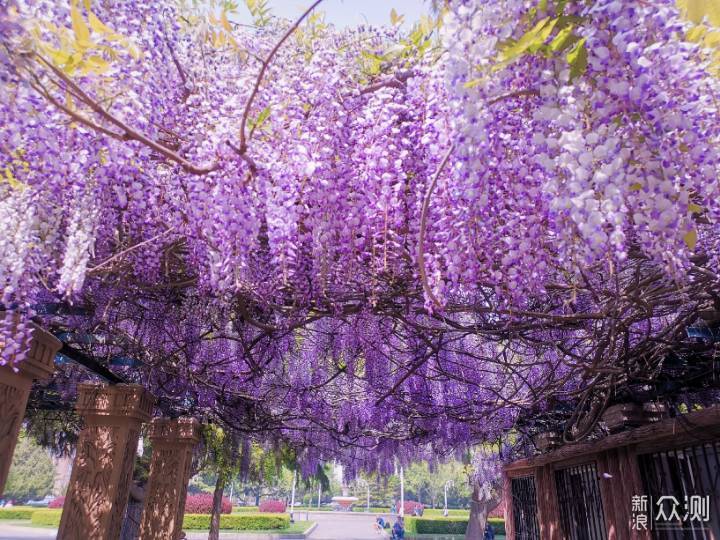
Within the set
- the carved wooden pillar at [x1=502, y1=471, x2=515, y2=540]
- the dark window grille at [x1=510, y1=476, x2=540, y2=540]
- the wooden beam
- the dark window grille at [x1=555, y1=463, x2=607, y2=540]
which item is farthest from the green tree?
the wooden beam

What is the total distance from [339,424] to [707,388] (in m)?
5.21

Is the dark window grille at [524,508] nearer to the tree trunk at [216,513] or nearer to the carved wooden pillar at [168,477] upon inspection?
the carved wooden pillar at [168,477]

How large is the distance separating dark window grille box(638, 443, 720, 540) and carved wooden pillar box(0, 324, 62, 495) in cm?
475

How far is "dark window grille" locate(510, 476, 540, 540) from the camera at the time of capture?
8500 millimetres

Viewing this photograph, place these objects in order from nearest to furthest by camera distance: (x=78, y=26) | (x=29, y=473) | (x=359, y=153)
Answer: (x=78, y=26)
(x=359, y=153)
(x=29, y=473)

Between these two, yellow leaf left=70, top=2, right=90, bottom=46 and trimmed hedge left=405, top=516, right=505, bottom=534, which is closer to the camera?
yellow leaf left=70, top=2, right=90, bottom=46

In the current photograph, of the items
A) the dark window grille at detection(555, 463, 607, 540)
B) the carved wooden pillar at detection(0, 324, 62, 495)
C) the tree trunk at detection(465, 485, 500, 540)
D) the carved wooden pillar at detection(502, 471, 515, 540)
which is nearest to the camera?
the carved wooden pillar at detection(0, 324, 62, 495)

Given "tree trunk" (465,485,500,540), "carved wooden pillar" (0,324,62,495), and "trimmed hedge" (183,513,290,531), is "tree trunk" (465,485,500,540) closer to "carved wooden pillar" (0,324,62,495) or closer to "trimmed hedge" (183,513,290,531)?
"trimmed hedge" (183,513,290,531)

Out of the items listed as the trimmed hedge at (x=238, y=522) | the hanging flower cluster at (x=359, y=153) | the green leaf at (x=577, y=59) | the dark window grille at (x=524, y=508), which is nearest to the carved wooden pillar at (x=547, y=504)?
the dark window grille at (x=524, y=508)

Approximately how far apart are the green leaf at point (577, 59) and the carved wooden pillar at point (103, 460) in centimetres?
480

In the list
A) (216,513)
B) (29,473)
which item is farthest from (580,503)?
(29,473)

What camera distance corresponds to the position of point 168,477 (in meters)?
7.11

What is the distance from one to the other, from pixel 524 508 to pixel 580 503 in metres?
2.97

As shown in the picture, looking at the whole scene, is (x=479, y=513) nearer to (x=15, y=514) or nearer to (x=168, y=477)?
(x=168, y=477)
